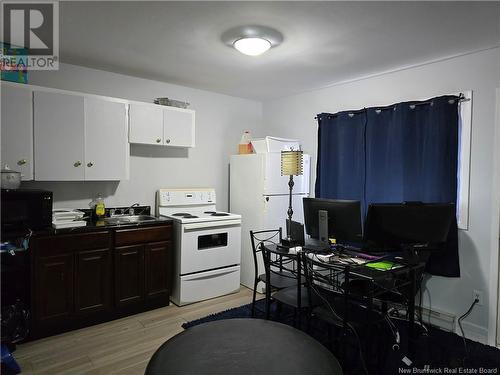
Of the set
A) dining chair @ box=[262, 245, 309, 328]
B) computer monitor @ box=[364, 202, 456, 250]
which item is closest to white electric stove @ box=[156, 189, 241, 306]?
dining chair @ box=[262, 245, 309, 328]

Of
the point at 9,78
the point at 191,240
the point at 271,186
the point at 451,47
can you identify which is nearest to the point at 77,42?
the point at 9,78

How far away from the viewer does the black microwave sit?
2490mm

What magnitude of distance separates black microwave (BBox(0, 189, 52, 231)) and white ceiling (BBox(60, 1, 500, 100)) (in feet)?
4.33

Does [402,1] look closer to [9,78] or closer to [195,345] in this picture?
[195,345]

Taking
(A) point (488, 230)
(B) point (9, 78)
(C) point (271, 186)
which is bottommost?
(A) point (488, 230)

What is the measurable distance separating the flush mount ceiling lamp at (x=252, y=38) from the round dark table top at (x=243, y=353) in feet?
6.72

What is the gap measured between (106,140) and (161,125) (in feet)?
2.07

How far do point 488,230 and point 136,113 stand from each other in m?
3.50

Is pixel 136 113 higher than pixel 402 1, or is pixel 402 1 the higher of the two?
pixel 402 1

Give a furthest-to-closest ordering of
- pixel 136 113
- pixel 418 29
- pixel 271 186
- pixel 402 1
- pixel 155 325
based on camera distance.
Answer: pixel 271 186 < pixel 136 113 < pixel 155 325 < pixel 418 29 < pixel 402 1

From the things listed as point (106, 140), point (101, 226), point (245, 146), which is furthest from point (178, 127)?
point (101, 226)

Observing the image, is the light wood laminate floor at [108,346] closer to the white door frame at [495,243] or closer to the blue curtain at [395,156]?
the blue curtain at [395,156]

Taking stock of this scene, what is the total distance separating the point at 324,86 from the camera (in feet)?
13.0

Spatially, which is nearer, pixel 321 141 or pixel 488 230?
pixel 488 230
